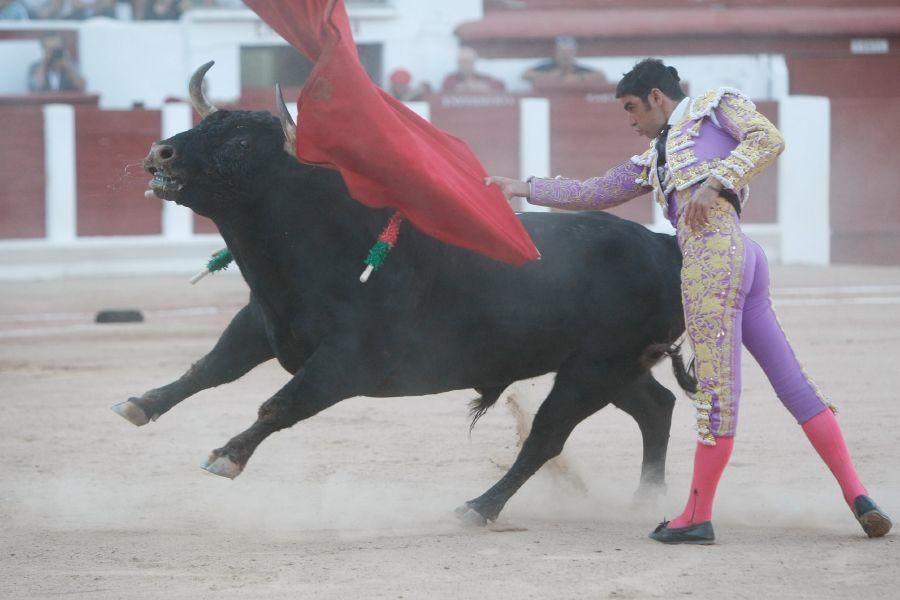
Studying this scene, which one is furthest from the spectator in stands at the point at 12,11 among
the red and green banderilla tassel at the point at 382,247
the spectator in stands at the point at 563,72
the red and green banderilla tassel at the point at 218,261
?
the red and green banderilla tassel at the point at 382,247

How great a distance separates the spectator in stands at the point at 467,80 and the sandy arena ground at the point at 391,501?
5.32 metres

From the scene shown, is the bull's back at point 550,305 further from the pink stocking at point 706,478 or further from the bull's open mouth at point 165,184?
the bull's open mouth at point 165,184

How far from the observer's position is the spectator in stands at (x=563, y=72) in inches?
465

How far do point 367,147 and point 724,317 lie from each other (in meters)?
0.88

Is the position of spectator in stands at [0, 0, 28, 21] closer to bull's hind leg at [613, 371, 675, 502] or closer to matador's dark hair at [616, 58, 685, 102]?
bull's hind leg at [613, 371, 675, 502]

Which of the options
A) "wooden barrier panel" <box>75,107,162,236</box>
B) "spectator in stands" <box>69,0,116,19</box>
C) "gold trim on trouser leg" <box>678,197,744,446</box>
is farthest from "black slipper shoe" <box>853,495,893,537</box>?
"spectator in stands" <box>69,0,116,19</box>

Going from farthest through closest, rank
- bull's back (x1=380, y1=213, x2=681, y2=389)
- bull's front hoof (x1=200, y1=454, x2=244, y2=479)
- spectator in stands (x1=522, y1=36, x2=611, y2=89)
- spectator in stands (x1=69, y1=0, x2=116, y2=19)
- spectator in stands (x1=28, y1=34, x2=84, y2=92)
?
1. spectator in stands (x1=69, y1=0, x2=116, y2=19)
2. spectator in stands (x1=522, y1=36, x2=611, y2=89)
3. spectator in stands (x1=28, y1=34, x2=84, y2=92)
4. bull's back (x1=380, y1=213, x2=681, y2=389)
5. bull's front hoof (x1=200, y1=454, x2=244, y2=479)

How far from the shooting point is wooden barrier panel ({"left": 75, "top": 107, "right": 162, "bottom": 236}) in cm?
1069

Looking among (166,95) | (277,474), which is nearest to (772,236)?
(166,95)

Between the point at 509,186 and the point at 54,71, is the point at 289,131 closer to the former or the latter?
the point at 509,186

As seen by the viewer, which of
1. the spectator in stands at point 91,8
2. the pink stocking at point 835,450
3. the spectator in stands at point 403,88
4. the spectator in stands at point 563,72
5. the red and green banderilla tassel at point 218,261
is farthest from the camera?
the spectator in stands at point 91,8

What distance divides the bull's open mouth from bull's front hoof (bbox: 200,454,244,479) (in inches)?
24.0

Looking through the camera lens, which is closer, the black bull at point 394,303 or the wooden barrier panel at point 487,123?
the black bull at point 394,303

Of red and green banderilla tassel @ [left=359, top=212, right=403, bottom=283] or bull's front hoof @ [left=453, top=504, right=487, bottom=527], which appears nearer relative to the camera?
red and green banderilla tassel @ [left=359, top=212, right=403, bottom=283]
